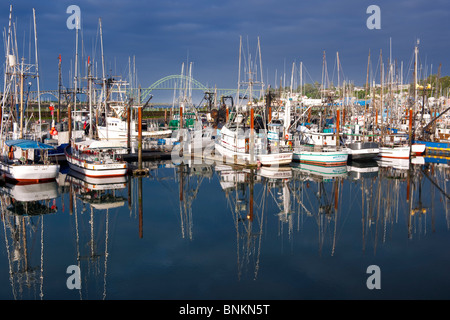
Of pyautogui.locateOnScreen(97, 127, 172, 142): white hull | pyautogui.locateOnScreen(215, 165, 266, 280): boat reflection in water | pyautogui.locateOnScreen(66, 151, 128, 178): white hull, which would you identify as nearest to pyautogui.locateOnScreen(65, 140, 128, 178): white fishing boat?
pyautogui.locateOnScreen(66, 151, 128, 178): white hull

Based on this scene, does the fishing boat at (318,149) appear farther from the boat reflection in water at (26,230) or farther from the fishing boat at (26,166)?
the boat reflection in water at (26,230)

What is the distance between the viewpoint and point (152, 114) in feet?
457

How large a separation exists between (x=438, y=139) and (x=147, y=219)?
160 ft

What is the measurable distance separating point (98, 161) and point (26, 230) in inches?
547

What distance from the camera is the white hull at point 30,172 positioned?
3347cm

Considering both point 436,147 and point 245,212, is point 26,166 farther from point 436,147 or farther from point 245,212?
point 436,147

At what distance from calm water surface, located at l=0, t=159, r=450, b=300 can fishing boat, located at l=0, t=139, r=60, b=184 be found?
0.91 m

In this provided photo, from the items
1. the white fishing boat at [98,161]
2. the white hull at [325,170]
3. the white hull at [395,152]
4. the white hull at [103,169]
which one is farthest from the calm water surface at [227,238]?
the white hull at [395,152]

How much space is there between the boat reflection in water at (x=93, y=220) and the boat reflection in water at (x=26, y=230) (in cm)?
160

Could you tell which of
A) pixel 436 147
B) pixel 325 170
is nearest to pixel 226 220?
pixel 325 170

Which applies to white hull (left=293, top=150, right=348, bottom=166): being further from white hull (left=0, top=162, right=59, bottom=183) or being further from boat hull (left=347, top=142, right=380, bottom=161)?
white hull (left=0, top=162, right=59, bottom=183)

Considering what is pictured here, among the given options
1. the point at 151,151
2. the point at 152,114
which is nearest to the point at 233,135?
the point at 151,151

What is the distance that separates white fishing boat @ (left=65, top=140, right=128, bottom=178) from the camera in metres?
36.3

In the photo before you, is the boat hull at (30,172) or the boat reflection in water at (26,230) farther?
the boat hull at (30,172)
